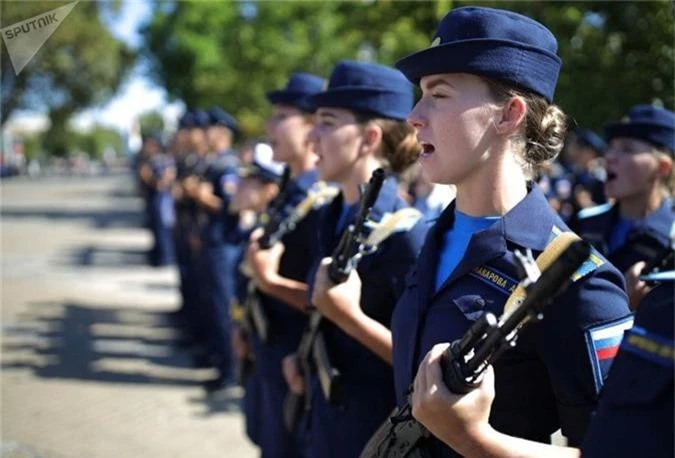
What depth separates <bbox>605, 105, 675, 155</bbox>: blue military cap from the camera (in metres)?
4.54

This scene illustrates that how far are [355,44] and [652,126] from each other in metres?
13.3

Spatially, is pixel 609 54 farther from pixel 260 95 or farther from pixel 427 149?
pixel 260 95

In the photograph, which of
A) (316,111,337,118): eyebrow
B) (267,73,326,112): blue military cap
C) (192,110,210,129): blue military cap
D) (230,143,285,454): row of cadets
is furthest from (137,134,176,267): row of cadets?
(316,111,337,118): eyebrow

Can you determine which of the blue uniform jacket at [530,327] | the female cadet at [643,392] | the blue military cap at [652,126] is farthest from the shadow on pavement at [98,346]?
the female cadet at [643,392]

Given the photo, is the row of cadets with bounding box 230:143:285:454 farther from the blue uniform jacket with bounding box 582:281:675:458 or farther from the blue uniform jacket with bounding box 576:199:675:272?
the blue uniform jacket with bounding box 582:281:675:458

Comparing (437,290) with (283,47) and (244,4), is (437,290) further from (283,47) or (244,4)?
(244,4)

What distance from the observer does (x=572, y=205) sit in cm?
869

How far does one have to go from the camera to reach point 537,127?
241 cm

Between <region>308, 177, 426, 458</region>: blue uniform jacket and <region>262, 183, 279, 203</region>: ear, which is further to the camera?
<region>262, 183, 279, 203</region>: ear

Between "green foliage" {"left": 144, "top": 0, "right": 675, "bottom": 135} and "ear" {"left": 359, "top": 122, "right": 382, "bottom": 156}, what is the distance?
723 mm

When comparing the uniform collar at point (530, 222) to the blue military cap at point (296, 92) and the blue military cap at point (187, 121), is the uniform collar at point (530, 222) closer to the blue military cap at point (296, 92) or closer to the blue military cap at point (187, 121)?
the blue military cap at point (296, 92)

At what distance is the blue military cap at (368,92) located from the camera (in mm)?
3732

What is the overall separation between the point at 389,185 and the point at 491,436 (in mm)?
1784

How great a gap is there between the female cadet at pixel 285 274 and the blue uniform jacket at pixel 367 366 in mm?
858
